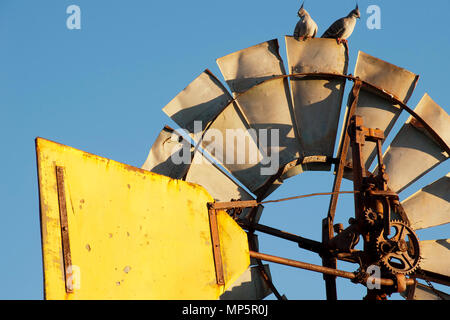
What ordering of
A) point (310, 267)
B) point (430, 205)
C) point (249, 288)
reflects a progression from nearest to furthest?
point (310, 267) → point (249, 288) → point (430, 205)

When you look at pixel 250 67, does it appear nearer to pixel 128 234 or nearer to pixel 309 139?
pixel 309 139

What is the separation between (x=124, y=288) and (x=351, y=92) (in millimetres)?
4634

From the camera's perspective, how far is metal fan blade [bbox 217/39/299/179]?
9.31 m

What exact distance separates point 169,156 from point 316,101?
79.9 inches

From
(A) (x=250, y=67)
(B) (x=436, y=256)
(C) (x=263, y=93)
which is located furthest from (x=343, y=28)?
(B) (x=436, y=256)

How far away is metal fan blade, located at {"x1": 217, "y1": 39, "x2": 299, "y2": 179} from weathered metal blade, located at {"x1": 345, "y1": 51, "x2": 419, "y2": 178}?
896 mm

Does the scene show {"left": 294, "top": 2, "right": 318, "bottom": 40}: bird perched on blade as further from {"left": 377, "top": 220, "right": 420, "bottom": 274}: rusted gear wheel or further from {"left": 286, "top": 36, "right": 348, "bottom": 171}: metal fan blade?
{"left": 377, "top": 220, "right": 420, "bottom": 274}: rusted gear wheel

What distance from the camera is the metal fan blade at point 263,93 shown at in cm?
931

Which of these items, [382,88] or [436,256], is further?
[382,88]

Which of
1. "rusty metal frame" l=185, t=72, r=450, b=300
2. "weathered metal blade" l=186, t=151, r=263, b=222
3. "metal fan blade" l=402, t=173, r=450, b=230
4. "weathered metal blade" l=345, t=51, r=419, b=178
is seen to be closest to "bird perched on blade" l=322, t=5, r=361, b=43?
"weathered metal blade" l=345, t=51, r=419, b=178

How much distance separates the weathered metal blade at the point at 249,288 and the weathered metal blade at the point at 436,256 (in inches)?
77.7

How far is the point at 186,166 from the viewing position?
908 cm
